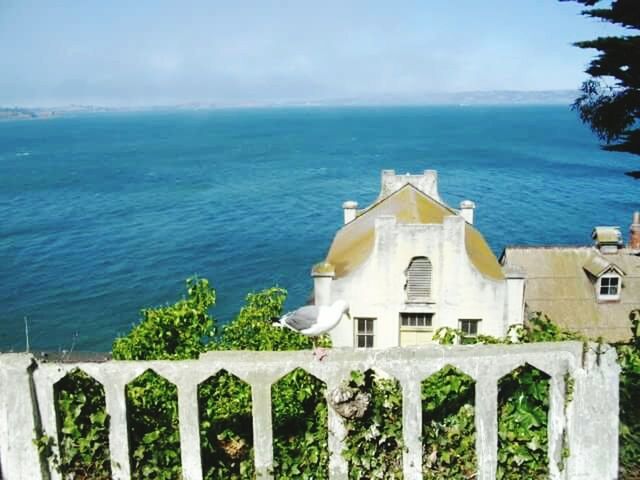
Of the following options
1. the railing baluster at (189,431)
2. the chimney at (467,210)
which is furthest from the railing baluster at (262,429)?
the chimney at (467,210)

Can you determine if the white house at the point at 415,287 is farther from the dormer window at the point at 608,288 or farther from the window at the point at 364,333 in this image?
the dormer window at the point at 608,288

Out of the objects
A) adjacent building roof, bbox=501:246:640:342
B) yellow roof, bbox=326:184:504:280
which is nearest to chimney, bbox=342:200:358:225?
yellow roof, bbox=326:184:504:280

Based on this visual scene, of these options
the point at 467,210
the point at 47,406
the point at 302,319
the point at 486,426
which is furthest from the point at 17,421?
the point at 467,210

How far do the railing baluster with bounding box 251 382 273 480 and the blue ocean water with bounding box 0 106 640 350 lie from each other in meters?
30.4

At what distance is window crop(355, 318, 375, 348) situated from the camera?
69.9ft

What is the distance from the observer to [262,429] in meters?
9.46

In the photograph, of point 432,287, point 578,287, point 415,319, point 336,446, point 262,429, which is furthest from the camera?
point 578,287

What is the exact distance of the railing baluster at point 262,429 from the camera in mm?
Result: 9344

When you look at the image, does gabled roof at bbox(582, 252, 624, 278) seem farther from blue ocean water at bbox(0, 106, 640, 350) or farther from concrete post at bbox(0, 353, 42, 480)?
blue ocean water at bbox(0, 106, 640, 350)

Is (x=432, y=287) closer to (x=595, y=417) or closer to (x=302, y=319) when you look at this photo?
(x=302, y=319)

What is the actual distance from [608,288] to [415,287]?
992 cm

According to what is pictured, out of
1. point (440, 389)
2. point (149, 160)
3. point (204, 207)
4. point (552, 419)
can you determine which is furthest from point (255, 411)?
point (149, 160)

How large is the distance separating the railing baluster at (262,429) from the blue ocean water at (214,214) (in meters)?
30.4

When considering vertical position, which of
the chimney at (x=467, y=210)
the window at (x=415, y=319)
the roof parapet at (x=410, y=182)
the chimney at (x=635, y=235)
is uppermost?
the roof parapet at (x=410, y=182)
